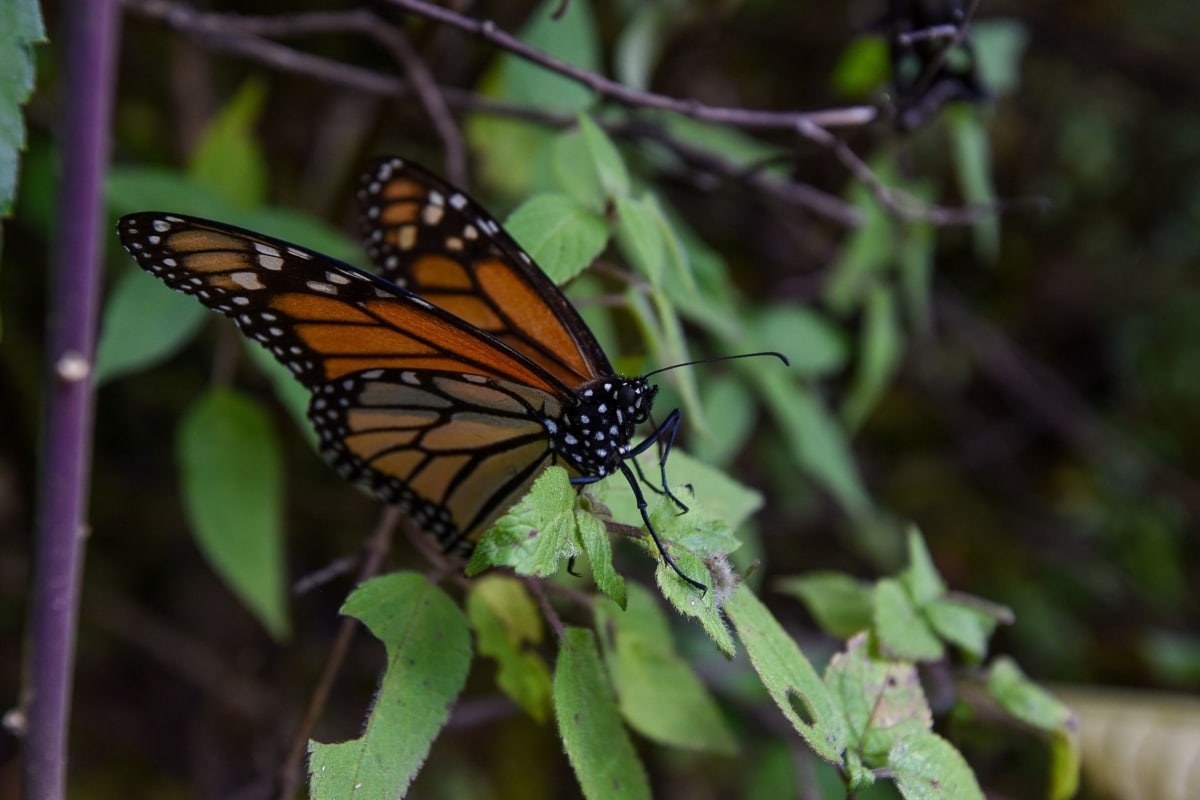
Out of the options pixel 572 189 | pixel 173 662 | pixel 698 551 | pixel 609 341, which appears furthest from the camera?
pixel 173 662

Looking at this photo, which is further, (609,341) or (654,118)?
(654,118)

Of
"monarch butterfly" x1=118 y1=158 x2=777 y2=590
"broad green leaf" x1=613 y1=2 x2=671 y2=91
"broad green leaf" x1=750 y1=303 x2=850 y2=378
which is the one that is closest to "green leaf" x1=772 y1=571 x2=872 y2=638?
"monarch butterfly" x1=118 y1=158 x2=777 y2=590

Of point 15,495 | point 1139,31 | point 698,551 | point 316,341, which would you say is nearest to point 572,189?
point 316,341

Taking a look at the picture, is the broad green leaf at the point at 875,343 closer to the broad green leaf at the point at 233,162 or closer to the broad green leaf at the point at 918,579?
the broad green leaf at the point at 918,579

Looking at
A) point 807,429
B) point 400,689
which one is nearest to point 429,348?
point 400,689

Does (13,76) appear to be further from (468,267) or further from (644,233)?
(644,233)

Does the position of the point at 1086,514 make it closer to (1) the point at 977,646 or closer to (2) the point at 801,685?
(1) the point at 977,646
